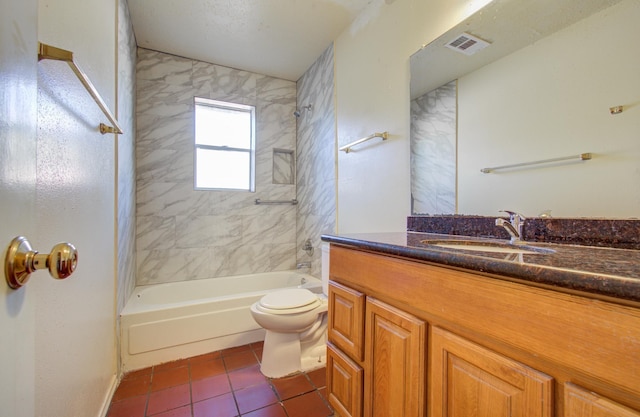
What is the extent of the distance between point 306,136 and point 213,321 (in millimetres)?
1926

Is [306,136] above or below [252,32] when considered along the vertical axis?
below

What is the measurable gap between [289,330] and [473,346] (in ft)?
4.32

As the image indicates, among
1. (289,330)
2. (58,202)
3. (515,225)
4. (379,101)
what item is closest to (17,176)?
(58,202)

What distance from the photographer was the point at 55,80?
2.90 feet

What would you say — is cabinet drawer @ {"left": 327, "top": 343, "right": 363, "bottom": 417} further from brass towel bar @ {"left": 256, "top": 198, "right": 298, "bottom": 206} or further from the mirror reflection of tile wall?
brass towel bar @ {"left": 256, "top": 198, "right": 298, "bottom": 206}

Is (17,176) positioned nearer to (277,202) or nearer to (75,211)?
(75,211)

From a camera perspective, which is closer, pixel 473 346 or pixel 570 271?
pixel 570 271

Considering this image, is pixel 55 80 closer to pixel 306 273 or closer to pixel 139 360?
pixel 139 360

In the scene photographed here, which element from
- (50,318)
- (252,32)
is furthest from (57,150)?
(252,32)

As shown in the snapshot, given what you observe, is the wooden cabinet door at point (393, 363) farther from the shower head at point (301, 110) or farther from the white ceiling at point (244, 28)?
the shower head at point (301, 110)

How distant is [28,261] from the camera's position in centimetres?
41

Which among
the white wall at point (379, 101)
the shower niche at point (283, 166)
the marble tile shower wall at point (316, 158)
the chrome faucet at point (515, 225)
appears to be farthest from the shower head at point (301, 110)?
the chrome faucet at point (515, 225)

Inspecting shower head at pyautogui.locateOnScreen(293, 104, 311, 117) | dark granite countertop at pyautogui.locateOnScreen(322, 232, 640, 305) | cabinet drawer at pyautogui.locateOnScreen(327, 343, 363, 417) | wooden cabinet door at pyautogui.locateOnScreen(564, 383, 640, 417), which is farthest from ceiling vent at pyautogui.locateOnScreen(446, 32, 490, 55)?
shower head at pyautogui.locateOnScreen(293, 104, 311, 117)

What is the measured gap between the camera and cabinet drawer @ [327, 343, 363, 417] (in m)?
1.04
